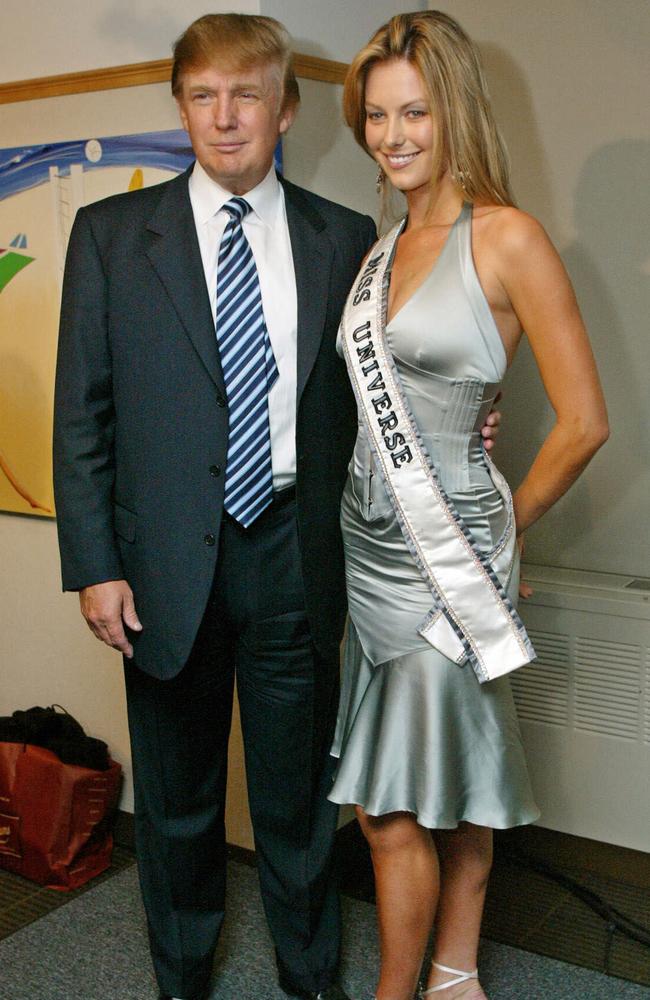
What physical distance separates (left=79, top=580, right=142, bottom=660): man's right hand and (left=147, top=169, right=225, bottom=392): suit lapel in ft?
1.25

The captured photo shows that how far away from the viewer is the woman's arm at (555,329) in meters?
1.80

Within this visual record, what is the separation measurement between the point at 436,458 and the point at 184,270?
516 mm

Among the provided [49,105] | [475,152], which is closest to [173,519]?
[475,152]

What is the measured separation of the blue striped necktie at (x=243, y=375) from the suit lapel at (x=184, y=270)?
0.03 m

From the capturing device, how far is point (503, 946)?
2.50m

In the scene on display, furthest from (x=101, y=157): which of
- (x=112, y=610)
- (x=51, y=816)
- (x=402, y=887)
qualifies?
(x=402, y=887)

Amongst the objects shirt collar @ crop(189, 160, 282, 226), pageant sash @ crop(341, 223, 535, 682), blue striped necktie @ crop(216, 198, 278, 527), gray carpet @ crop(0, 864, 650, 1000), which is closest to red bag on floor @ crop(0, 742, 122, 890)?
gray carpet @ crop(0, 864, 650, 1000)

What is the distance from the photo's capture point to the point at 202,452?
6.50 feet

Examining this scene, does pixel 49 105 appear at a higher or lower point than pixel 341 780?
higher

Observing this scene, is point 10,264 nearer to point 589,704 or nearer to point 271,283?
point 271,283

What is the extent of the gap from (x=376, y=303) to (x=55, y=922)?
1.53 meters

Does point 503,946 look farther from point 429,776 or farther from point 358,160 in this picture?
point 358,160

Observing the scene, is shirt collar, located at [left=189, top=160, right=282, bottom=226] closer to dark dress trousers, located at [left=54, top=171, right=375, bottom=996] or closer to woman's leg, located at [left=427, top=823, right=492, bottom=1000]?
dark dress trousers, located at [left=54, top=171, right=375, bottom=996]

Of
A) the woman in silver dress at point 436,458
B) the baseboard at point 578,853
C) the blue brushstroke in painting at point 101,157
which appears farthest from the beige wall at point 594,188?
the woman in silver dress at point 436,458
